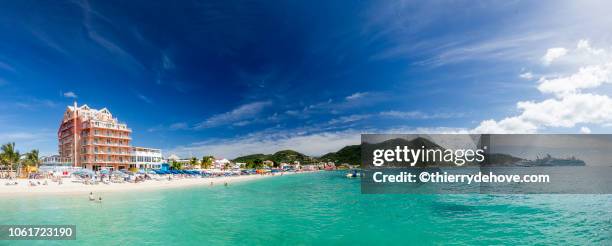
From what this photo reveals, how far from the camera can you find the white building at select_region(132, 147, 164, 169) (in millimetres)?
106438

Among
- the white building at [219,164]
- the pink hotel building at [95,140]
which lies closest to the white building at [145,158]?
the pink hotel building at [95,140]

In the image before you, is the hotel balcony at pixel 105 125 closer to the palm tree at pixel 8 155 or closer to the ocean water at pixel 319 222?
the palm tree at pixel 8 155

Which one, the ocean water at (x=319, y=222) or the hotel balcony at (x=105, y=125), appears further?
the hotel balcony at (x=105, y=125)

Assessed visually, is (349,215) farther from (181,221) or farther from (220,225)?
(181,221)

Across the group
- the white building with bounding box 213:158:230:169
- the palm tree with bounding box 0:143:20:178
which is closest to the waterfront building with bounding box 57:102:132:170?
the palm tree with bounding box 0:143:20:178

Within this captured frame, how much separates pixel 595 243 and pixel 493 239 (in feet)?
20.3

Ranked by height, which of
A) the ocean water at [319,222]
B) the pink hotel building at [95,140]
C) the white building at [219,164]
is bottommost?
the white building at [219,164]

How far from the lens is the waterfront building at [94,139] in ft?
304

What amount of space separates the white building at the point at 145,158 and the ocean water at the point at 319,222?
68.9 metres

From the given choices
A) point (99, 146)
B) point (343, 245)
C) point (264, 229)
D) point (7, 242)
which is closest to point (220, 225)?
point (264, 229)

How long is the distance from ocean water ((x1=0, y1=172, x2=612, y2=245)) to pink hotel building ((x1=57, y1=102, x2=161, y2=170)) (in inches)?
2289

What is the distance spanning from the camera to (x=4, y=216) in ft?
95.0

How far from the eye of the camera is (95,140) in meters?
93.5

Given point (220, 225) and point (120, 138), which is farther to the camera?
point (120, 138)
